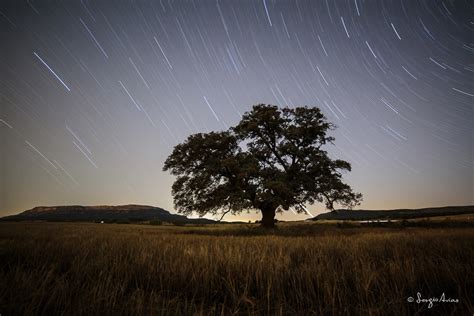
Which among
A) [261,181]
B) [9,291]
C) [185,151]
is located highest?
[185,151]

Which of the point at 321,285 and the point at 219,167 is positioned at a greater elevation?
the point at 219,167

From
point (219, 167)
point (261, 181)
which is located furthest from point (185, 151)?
point (261, 181)

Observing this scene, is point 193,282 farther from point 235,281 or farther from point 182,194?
point 182,194

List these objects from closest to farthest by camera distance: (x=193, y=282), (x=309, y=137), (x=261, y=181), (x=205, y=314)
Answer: (x=205, y=314) → (x=193, y=282) → (x=261, y=181) → (x=309, y=137)

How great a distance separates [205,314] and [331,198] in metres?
22.0

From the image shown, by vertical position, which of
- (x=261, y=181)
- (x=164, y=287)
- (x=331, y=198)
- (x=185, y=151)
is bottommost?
(x=164, y=287)

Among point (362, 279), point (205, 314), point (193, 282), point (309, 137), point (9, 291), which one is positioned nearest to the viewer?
point (9, 291)

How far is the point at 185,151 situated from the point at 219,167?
369 centimetres

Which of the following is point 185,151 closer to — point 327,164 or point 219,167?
point 219,167

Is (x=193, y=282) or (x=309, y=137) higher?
(x=309, y=137)

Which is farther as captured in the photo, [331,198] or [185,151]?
[185,151]

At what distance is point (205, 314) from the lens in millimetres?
1903

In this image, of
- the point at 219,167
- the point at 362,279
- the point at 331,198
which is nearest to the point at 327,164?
the point at 331,198

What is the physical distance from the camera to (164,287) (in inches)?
110
